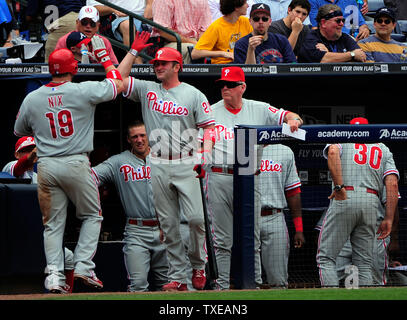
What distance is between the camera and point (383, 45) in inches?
393

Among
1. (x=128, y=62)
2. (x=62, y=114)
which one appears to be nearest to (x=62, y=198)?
(x=62, y=114)

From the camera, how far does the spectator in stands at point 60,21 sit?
9.35 m

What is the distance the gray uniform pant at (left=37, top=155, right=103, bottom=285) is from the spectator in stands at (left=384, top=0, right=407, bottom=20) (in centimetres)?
691

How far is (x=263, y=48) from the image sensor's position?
9234 mm

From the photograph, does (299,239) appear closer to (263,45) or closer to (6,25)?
(263,45)

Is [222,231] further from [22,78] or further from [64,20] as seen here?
[64,20]

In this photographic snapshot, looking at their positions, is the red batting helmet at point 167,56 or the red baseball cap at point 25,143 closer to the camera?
the red batting helmet at point 167,56

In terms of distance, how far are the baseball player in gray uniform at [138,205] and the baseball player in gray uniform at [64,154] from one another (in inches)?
41.7

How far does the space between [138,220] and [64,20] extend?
2616 millimetres

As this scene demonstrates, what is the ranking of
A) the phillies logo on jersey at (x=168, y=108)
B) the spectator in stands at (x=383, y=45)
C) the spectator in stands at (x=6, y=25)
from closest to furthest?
the phillies logo on jersey at (x=168, y=108) < the spectator in stands at (x=383, y=45) < the spectator in stands at (x=6, y=25)

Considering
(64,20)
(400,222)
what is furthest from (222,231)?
(64,20)

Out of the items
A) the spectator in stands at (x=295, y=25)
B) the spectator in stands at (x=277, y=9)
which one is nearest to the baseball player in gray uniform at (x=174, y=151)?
the spectator in stands at (x=295, y=25)

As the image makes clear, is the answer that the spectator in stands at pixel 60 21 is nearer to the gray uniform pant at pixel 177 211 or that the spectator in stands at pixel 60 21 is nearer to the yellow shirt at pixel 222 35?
the yellow shirt at pixel 222 35

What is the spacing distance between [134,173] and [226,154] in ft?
3.04
